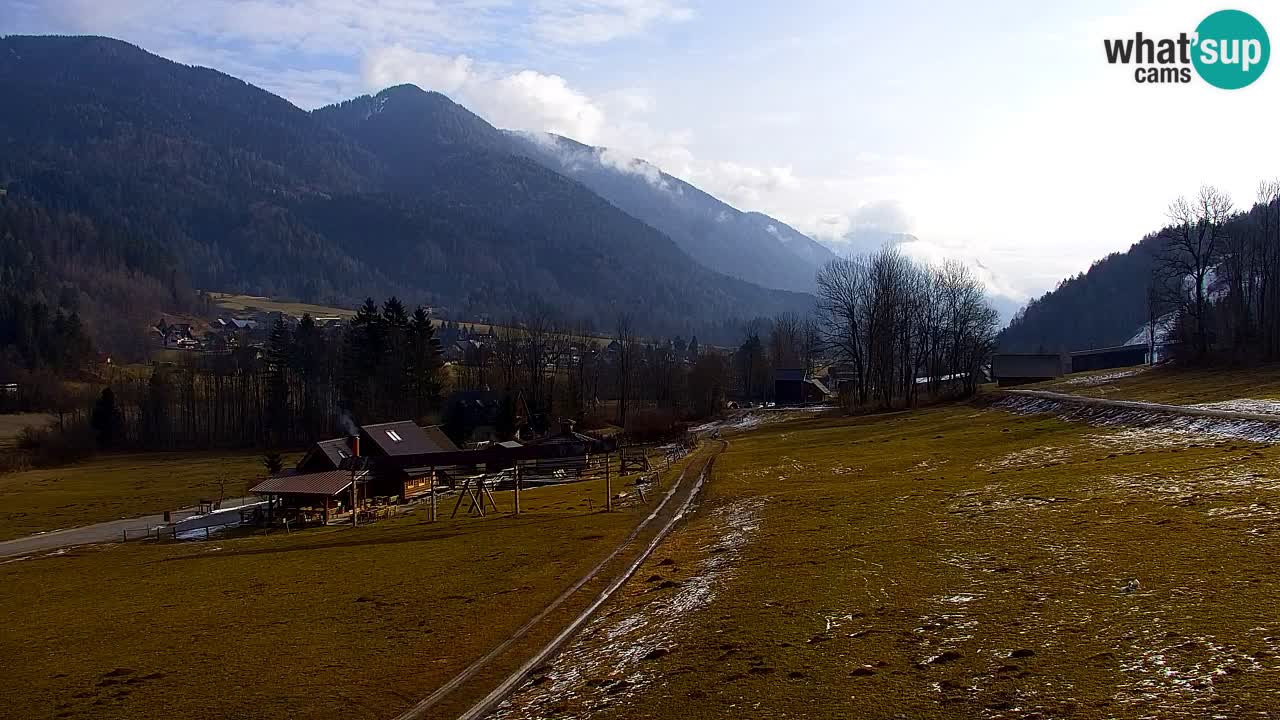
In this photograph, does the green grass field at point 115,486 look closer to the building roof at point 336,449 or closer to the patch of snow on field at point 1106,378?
the building roof at point 336,449

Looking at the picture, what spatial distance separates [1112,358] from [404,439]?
132 m

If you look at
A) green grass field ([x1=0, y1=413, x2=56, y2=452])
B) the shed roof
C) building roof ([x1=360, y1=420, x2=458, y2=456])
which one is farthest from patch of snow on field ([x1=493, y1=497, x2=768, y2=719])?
green grass field ([x1=0, y1=413, x2=56, y2=452])

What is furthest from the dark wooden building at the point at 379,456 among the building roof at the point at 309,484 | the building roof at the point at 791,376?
the building roof at the point at 791,376

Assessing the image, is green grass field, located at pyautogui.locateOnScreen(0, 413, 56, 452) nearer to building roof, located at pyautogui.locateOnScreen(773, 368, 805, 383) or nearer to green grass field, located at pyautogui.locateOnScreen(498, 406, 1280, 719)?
building roof, located at pyautogui.locateOnScreen(773, 368, 805, 383)

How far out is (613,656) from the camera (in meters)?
20.0

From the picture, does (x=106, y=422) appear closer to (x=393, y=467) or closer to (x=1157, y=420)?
(x=393, y=467)

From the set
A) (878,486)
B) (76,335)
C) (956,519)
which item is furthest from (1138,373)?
(76,335)

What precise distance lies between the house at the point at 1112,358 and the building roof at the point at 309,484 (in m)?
126

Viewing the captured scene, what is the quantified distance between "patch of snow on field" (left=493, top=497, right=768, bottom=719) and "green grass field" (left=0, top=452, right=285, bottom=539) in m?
61.8

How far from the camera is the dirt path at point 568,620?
1869 centimetres

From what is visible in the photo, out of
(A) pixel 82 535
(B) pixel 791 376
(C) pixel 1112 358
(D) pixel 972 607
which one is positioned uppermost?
(C) pixel 1112 358

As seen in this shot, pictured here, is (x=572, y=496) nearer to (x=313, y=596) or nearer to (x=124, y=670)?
(x=313, y=596)

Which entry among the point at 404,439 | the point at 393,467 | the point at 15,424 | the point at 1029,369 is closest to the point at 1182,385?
the point at 1029,369

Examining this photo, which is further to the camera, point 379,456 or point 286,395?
point 286,395
